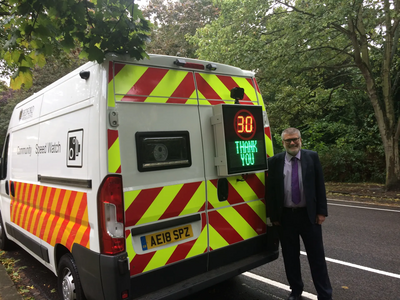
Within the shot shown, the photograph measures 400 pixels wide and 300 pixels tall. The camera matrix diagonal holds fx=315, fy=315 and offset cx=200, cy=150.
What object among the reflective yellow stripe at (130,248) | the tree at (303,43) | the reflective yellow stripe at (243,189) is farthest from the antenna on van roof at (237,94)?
the tree at (303,43)

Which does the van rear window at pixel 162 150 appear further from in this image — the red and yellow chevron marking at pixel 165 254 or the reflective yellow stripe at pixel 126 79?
the red and yellow chevron marking at pixel 165 254

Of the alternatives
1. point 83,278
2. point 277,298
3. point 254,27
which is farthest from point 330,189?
point 83,278

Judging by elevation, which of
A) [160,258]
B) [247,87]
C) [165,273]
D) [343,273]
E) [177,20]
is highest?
[177,20]

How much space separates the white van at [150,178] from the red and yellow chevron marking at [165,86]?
0.01 meters

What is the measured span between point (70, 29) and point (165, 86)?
3.47 ft

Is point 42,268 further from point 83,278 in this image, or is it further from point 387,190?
point 387,190

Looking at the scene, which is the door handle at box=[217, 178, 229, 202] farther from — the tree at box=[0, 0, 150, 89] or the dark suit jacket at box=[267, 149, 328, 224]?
the tree at box=[0, 0, 150, 89]

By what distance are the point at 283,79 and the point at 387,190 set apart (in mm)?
5196

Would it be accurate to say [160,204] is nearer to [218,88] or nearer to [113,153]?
[113,153]

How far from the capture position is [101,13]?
2.88 meters

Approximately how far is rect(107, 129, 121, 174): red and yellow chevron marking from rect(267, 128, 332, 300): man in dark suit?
5.47ft

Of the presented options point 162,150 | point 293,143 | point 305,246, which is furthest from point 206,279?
point 293,143

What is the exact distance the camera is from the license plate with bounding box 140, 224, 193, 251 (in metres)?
2.66

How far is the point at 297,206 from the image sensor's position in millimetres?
3189
